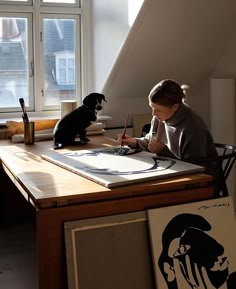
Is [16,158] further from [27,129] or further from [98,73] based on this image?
[98,73]

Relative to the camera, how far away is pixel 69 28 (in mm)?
3922

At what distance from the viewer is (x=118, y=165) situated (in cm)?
236

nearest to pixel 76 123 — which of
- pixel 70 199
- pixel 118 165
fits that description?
pixel 118 165

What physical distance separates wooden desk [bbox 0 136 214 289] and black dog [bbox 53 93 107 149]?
0.74m

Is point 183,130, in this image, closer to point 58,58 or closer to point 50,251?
point 50,251

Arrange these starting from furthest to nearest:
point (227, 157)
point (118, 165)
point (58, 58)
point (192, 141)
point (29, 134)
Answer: point (58, 58) < point (29, 134) < point (227, 157) < point (192, 141) < point (118, 165)

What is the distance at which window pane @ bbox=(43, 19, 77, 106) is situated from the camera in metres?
3.88

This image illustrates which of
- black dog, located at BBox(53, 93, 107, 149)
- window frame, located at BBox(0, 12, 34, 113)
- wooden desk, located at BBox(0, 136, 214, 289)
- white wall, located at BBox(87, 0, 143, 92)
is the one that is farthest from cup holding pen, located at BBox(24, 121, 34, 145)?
wooden desk, located at BBox(0, 136, 214, 289)

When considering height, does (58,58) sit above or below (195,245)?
above

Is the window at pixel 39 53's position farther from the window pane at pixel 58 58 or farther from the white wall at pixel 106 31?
the white wall at pixel 106 31

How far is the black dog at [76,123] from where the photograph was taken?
3.09m

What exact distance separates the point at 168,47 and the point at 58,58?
0.95 m

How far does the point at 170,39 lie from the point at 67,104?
34.8 inches

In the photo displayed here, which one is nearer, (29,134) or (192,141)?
(192,141)
